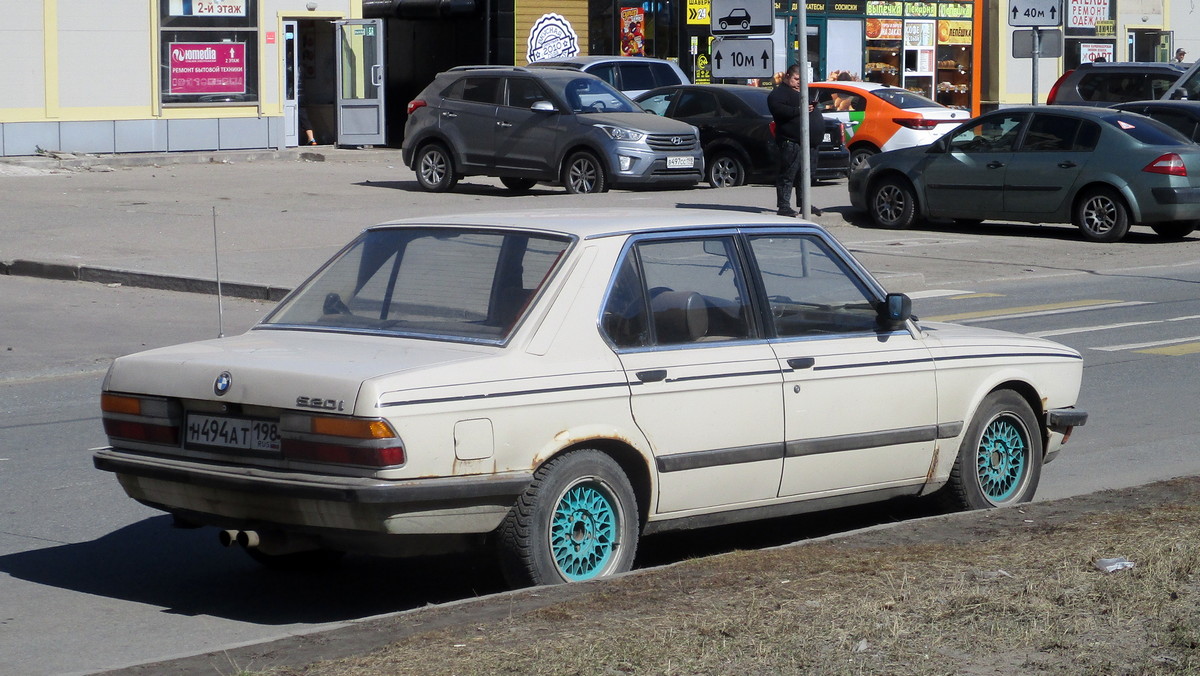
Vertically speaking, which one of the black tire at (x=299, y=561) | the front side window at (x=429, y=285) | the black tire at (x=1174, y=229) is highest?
the front side window at (x=429, y=285)

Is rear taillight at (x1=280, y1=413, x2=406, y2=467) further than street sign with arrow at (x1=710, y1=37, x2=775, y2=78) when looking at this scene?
No

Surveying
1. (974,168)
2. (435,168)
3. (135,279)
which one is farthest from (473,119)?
(135,279)

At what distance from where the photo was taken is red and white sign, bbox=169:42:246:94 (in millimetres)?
28984

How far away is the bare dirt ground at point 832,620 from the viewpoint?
174 inches

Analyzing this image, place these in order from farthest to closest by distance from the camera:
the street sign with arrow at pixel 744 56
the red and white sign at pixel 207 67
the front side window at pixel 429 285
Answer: the red and white sign at pixel 207 67 < the street sign with arrow at pixel 744 56 < the front side window at pixel 429 285

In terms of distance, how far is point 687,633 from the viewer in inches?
184

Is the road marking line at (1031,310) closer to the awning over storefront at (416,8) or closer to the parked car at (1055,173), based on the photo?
the parked car at (1055,173)

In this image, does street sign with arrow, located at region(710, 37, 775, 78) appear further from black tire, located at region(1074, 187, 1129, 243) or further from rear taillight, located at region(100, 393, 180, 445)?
rear taillight, located at region(100, 393, 180, 445)

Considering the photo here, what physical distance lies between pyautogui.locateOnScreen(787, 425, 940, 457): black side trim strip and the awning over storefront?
95.4 ft

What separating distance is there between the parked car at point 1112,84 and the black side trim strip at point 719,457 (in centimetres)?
2380

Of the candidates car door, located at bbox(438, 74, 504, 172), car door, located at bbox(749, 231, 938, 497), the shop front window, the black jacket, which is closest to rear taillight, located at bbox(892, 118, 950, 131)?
the black jacket

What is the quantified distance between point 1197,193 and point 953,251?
9.95 ft

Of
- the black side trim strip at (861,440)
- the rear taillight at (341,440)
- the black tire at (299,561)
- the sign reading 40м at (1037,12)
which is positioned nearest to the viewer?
the rear taillight at (341,440)

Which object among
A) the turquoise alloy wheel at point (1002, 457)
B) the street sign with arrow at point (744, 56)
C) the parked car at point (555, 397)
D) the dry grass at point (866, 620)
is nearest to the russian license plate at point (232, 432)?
the parked car at point (555, 397)
